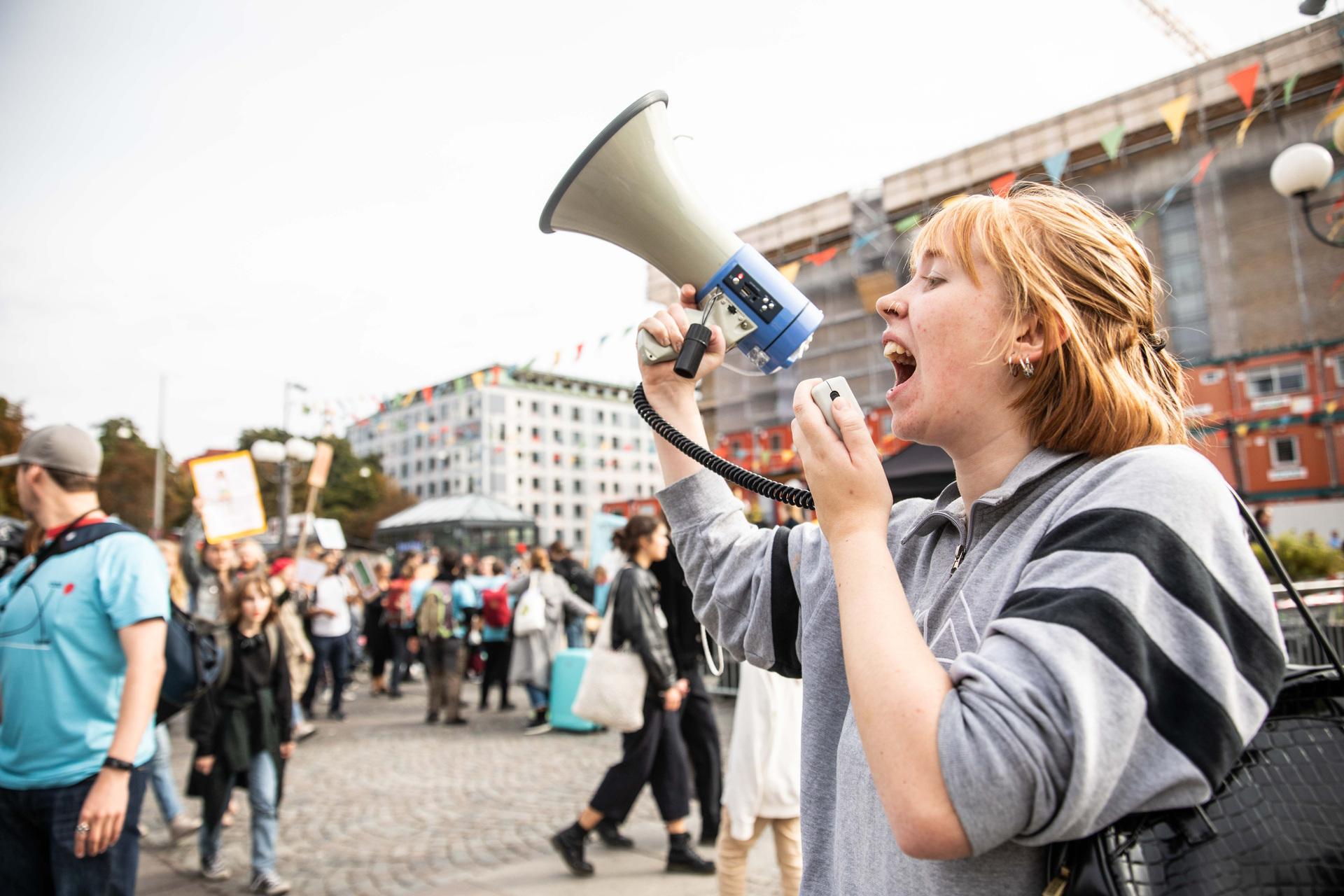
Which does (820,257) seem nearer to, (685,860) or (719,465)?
(685,860)

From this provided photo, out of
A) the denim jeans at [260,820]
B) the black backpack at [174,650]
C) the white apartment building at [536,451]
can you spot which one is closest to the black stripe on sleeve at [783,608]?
the black backpack at [174,650]

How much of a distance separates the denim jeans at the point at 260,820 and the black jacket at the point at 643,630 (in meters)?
1.93

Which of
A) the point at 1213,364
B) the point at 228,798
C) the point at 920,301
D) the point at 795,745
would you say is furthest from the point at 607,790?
the point at 1213,364

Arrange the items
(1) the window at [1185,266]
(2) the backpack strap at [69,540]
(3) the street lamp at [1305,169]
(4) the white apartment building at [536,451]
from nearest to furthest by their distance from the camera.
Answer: (2) the backpack strap at [69,540]
(3) the street lamp at [1305,169]
(1) the window at [1185,266]
(4) the white apartment building at [536,451]

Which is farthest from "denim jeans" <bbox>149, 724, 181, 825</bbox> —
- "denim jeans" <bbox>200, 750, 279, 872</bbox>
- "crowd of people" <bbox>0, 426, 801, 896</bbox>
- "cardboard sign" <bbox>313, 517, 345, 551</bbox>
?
"cardboard sign" <bbox>313, 517, 345, 551</bbox>

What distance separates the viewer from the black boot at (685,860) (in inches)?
176

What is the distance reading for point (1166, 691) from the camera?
81 cm

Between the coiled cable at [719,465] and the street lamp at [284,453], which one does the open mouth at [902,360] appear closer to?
the coiled cable at [719,465]

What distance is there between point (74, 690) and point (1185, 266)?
36576 millimetres

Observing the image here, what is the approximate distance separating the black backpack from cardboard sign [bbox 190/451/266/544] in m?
4.84

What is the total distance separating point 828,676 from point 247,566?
674cm

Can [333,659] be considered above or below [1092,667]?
below

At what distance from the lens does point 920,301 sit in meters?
1.16

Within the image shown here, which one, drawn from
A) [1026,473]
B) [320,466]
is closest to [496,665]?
[320,466]
